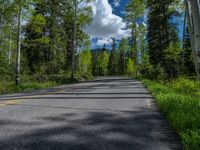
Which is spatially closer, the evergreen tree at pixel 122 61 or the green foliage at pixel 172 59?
the green foliage at pixel 172 59

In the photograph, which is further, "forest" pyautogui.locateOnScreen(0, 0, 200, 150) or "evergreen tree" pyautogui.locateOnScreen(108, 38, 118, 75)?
"evergreen tree" pyautogui.locateOnScreen(108, 38, 118, 75)

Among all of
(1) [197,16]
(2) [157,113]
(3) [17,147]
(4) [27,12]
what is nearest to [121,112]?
(2) [157,113]

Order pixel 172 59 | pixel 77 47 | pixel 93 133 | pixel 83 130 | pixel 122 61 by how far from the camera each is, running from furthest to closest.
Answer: pixel 122 61 < pixel 77 47 < pixel 172 59 < pixel 83 130 < pixel 93 133

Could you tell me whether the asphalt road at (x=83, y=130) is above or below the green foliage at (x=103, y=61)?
below

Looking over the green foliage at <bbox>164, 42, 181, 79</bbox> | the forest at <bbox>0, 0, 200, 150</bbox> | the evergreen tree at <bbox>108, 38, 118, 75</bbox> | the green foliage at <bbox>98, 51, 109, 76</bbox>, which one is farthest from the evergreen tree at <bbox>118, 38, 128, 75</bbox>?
the green foliage at <bbox>164, 42, 181, 79</bbox>

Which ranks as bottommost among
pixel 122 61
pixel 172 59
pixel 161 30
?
pixel 172 59

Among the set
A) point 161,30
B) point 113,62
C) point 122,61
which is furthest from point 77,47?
point 113,62

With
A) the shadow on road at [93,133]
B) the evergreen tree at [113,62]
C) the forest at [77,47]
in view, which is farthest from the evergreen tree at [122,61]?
the shadow on road at [93,133]

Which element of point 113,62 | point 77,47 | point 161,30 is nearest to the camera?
point 161,30

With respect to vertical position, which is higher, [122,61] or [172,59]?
[122,61]

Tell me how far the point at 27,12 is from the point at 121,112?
1405 centimetres

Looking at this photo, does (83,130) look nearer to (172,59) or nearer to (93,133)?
(93,133)

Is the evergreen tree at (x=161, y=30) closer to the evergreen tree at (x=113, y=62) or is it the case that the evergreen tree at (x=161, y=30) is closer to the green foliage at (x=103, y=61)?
the evergreen tree at (x=113, y=62)

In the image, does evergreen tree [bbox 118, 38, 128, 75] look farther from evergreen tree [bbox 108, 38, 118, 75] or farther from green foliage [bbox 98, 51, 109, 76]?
green foliage [bbox 98, 51, 109, 76]
